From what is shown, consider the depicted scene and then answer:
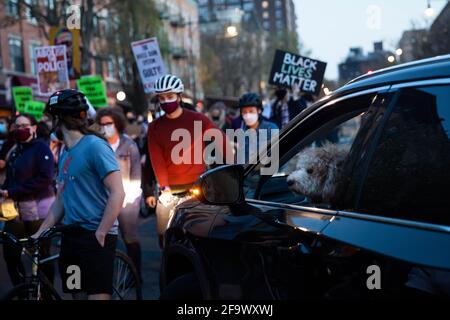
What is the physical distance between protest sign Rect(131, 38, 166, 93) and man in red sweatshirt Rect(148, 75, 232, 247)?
599 cm

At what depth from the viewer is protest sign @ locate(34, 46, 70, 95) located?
41.3 ft

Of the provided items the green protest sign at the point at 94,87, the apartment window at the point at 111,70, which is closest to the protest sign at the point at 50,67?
the green protest sign at the point at 94,87

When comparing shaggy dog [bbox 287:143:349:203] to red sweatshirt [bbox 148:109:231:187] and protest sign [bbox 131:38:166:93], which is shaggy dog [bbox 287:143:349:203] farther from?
protest sign [bbox 131:38:166:93]

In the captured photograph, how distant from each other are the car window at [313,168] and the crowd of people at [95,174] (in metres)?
1.13

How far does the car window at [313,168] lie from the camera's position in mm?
Result: 2627

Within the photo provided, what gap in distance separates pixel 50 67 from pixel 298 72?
17.4ft

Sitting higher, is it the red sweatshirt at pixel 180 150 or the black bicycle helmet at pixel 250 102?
the black bicycle helmet at pixel 250 102

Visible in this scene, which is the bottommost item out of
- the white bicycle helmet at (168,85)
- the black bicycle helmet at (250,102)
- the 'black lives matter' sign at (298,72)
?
the black bicycle helmet at (250,102)

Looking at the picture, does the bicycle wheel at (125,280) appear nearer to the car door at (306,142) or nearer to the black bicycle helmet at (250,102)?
the car door at (306,142)

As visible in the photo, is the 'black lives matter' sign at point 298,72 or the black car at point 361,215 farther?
the 'black lives matter' sign at point 298,72
